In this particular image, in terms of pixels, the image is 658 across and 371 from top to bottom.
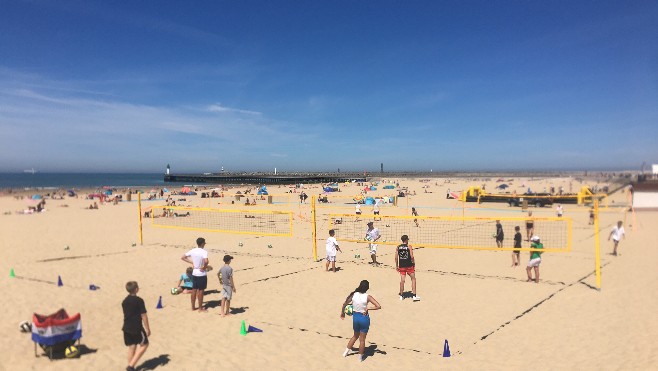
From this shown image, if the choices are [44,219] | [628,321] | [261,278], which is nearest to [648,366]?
[628,321]

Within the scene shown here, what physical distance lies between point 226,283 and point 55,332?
9.81ft

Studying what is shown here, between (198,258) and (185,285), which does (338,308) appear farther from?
(185,285)

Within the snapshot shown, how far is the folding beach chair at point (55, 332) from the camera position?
6598 millimetres

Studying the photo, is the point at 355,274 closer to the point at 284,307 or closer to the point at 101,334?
the point at 284,307

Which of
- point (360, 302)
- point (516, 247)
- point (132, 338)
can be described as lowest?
point (516, 247)

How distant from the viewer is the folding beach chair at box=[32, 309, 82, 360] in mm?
6598

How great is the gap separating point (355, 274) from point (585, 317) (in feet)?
19.7

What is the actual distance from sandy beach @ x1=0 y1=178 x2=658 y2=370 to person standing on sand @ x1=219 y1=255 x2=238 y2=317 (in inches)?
9.1

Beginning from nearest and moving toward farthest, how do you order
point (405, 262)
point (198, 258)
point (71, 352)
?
1. point (71, 352)
2. point (198, 258)
3. point (405, 262)

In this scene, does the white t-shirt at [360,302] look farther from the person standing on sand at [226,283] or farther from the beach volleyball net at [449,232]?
the beach volleyball net at [449,232]

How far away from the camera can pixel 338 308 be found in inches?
377

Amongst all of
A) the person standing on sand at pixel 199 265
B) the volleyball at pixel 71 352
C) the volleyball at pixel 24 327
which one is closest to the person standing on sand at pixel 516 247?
the person standing on sand at pixel 199 265

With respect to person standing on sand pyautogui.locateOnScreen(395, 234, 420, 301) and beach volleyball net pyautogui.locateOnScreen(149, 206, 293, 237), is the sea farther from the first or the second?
person standing on sand pyautogui.locateOnScreen(395, 234, 420, 301)

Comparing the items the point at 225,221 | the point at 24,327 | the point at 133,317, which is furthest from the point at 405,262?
the point at 225,221
